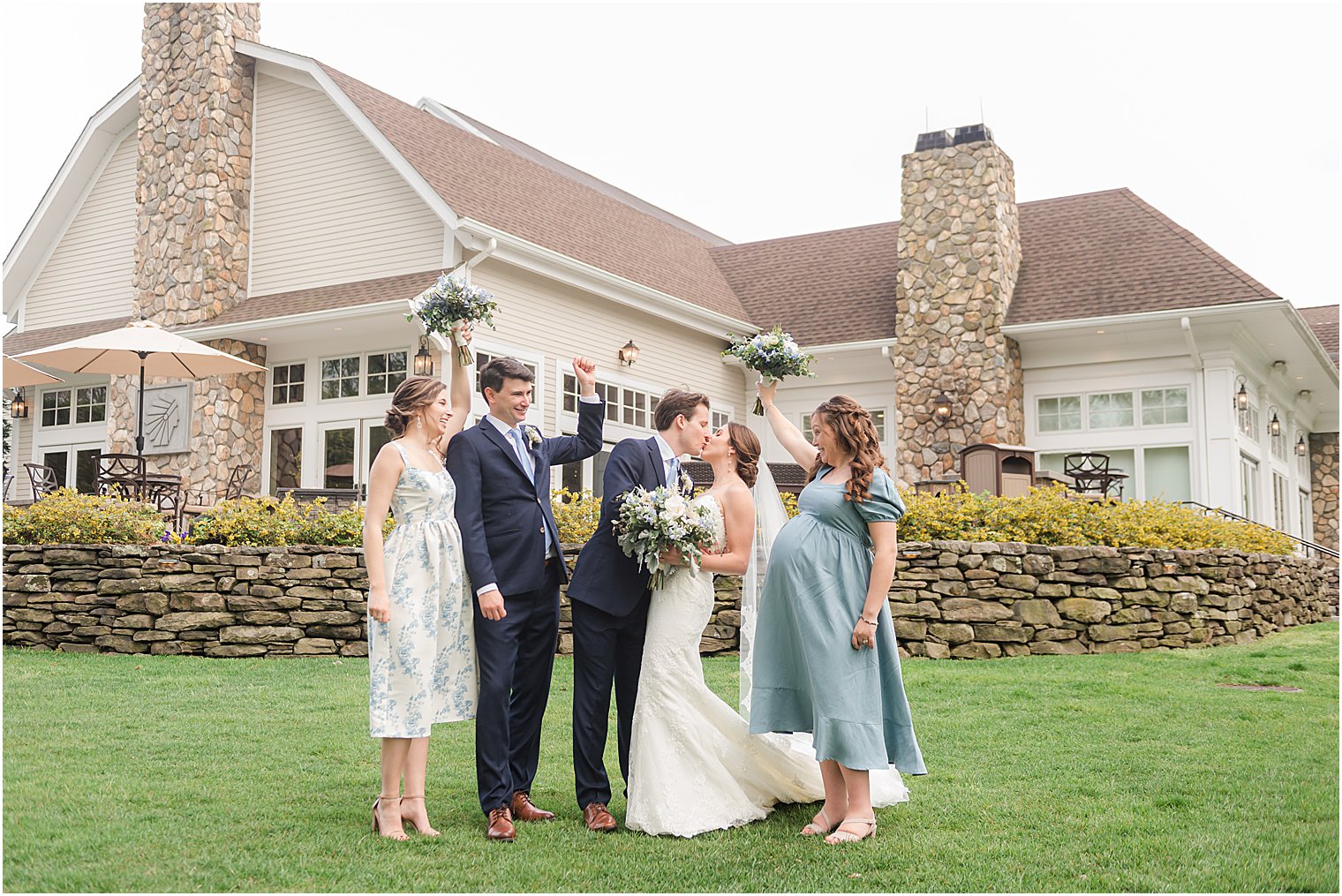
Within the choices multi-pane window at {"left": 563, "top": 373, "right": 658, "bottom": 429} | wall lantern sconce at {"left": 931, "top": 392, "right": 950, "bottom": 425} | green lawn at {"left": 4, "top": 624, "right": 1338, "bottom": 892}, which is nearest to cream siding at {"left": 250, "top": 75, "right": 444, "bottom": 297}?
multi-pane window at {"left": 563, "top": 373, "right": 658, "bottom": 429}

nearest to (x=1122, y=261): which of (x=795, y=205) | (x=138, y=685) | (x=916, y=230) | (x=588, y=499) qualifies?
(x=916, y=230)

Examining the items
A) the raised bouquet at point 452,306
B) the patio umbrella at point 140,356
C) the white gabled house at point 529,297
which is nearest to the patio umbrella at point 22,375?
the patio umbrella at point 140,356

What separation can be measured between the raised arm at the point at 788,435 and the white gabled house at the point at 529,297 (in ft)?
25.5

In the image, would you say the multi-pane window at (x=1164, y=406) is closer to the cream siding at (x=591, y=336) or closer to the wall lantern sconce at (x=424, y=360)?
the cream siding at (x=591, y=336)

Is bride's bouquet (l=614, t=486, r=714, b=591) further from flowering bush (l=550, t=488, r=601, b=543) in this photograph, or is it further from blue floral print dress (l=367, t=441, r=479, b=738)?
flowering bush (l=550, t=488, r=601, b=543)

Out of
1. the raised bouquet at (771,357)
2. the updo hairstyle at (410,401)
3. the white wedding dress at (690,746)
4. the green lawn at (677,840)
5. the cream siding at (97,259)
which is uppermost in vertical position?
the cream siding at (97,259)

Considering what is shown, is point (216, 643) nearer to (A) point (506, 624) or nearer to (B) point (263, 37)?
(A) point (506, 624)

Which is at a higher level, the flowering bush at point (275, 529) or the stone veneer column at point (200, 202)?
the stone veneer column at point (200, 202)

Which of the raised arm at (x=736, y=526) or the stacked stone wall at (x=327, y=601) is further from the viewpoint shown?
the stacked stone wall at (x=327, y=601)

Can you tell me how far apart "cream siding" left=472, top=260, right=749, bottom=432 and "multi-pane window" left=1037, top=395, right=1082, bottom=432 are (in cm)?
466

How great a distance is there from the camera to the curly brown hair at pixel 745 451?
4.71m

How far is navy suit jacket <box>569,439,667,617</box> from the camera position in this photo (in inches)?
180

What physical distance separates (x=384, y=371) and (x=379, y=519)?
985 centimetres

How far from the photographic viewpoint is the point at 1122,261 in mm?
16047
